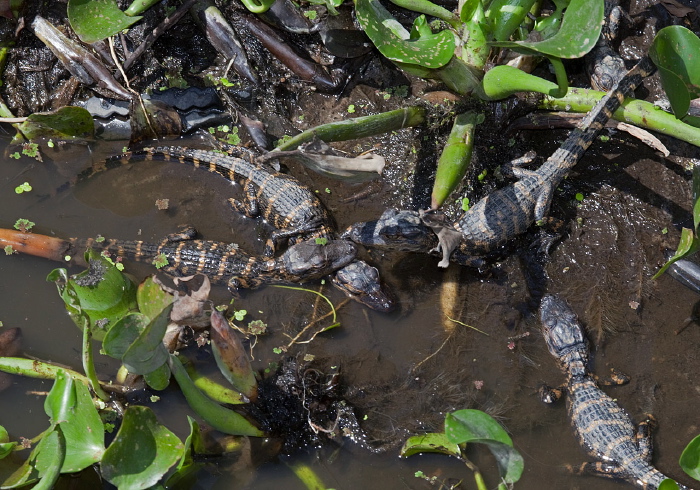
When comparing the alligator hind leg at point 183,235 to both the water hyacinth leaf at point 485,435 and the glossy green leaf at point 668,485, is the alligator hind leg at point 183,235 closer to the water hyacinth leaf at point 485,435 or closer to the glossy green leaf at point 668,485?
the water hyacinth leaf at point 485,435

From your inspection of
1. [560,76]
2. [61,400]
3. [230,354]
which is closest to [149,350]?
[230,354]

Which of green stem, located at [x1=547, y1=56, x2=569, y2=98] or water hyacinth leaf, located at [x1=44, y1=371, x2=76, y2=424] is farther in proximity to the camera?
green stem, located at [x1=547, y1=56, x2=569, y2=98]

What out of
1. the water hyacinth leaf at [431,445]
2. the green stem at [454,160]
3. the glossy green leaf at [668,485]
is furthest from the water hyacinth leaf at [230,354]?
the glossy green leaf at [668,485]

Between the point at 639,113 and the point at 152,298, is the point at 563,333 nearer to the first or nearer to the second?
the point at 639,113

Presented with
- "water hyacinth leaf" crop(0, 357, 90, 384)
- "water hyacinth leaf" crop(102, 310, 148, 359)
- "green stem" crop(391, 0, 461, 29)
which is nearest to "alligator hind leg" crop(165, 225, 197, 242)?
"water hyacinth leaf" crop(0, 357, 90, 384)

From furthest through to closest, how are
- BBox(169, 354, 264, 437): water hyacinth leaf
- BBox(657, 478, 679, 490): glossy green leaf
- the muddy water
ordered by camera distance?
the muddy water, BBox(169, 354, 264, 437): water hyacinth leaf, BBox(657, 478, 679, 490): glossy green leaf

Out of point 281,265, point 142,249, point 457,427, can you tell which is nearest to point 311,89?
point 281,265

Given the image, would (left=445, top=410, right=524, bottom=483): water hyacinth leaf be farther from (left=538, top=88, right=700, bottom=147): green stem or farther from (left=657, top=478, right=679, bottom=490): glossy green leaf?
(left=538, top=88, right=700, bottom=147): green stem

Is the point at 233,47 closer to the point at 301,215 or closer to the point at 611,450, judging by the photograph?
the point at 301,215
